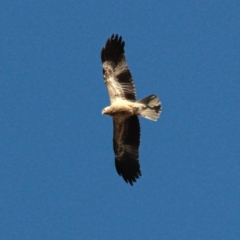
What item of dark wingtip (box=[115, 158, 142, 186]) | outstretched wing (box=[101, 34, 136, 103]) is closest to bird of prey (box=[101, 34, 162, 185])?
outstretched wing (box=[101, 34, 136, 103])

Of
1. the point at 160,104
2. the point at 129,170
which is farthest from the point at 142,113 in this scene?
the point at 129,170

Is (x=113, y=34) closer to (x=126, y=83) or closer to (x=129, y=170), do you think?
(x=126, y=83)

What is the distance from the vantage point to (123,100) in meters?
15.7

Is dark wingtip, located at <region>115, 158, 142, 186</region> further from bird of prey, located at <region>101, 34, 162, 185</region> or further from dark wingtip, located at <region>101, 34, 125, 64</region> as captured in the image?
dark wingtip, located at <region>101, 34, 125, 64</region>

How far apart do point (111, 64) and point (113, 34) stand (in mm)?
628

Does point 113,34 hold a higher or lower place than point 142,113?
higher

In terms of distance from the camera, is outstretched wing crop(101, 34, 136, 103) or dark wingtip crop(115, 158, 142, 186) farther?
dark wingtip crop(115, 158, 142, 186)

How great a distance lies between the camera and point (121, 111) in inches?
616

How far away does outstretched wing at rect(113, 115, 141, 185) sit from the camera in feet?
52.4

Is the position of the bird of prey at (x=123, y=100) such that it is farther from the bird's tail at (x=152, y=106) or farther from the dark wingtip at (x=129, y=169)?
the dark wingtip at (x=129, y=169)

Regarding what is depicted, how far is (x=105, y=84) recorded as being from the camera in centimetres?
1586

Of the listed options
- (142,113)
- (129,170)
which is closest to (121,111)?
(142,113)

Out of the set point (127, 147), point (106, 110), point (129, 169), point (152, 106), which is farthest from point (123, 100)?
point (129, 169)

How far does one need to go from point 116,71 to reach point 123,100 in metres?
0.63
